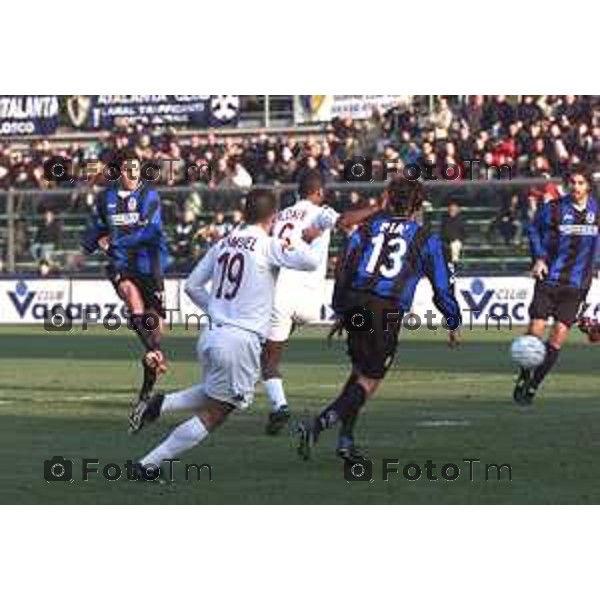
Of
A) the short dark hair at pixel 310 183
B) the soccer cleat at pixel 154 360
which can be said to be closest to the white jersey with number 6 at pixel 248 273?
the short dark hair at pixel 310 183

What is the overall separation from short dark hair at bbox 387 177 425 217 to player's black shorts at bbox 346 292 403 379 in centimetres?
69

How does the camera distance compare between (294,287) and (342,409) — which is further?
(294,287)

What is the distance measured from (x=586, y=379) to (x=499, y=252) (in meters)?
15.3

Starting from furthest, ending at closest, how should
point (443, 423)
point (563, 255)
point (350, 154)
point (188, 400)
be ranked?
point (350, 154)
point (563, 255)
point (443, 423)
point (188, 400)

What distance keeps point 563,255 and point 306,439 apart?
6582mm

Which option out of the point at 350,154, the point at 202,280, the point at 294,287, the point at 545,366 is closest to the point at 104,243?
the point at 294,287

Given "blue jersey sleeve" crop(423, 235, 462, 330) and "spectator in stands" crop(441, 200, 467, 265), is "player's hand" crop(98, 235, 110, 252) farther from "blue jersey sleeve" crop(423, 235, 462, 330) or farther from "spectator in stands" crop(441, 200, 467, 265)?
"spectator in stands" crop(441, 200, 467, 265)

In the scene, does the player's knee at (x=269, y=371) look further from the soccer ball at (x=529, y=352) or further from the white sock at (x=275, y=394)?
the soccer ball at (x=529, y=352)

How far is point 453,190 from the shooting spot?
3991cm

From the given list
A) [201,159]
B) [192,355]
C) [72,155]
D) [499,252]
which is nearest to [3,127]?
[72,155]

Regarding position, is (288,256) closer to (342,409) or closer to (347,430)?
(342,409)

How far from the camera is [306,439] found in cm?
1526

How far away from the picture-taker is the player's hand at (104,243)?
807 inches

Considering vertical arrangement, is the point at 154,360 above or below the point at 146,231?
below
